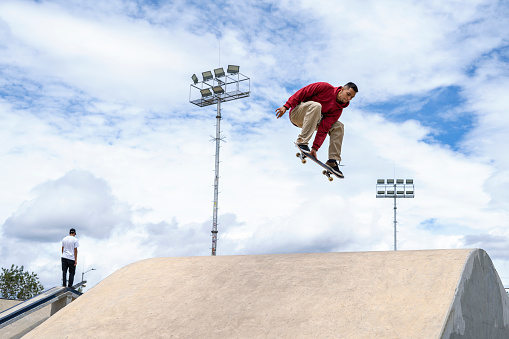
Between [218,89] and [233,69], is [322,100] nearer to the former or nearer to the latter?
[233,69]

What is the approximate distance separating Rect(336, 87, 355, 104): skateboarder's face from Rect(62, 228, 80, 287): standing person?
22.4 feet

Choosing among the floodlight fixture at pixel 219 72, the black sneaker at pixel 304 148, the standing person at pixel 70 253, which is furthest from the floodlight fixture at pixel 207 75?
the black sneaker at pixel 304 148

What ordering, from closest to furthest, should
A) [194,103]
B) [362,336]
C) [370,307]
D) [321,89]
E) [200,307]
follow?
[362,336]
[370,307]
[200,307]
[321,89]
[194,103]

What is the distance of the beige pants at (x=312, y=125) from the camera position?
8073 millimetres

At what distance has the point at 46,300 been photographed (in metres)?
8.77

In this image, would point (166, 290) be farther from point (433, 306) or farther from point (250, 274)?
point (433, 306)

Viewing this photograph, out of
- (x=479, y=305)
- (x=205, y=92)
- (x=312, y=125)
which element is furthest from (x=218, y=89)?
(x=479, y=305)

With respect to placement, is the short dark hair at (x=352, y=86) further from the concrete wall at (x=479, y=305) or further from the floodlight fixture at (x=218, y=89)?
the floodlight fixture at (x=218, y=89)

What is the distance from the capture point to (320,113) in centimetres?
808

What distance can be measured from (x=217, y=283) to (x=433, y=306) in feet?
9.30

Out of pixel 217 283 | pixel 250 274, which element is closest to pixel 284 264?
pixel 250 274

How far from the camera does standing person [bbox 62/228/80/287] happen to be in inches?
Result: 436

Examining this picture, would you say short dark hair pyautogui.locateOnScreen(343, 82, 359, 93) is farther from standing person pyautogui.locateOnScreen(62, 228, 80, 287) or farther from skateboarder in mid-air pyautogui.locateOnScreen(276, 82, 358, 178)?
standing person pyautogui.locateOnScreen(62, 228, 80, 287)

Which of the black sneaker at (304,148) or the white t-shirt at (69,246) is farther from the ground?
the black sneaker at (304,148)
